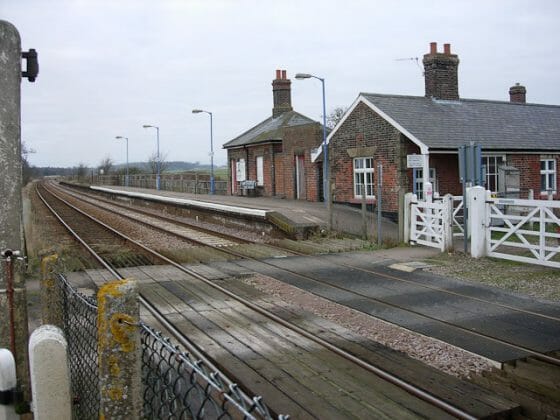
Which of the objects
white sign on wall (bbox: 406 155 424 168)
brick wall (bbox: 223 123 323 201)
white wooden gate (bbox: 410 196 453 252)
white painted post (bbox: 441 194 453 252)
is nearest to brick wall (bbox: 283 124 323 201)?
brick wall (bbox: 223 123 323 201)

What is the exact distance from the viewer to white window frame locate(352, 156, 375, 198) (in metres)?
21.1

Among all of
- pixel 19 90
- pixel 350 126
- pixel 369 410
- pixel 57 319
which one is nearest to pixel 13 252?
pixel 57 319

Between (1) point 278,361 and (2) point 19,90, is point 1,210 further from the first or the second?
(1) point 278,361

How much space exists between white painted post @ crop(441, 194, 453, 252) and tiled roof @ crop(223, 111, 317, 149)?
1693 centimetres

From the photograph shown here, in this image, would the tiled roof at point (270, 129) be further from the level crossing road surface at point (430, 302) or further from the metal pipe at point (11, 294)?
the metal pipe at point (11, 294)

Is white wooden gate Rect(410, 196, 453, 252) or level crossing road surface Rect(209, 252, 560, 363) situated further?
white wooden gate Rect(410, 196, 453, 252)

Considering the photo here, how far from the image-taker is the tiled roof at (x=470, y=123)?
1944cm

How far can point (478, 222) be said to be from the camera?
12.2 m

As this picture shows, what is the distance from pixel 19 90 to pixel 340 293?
583cm

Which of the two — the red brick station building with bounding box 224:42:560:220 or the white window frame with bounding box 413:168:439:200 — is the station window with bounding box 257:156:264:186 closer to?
the red brick station building with bounding box 224:42:560:220

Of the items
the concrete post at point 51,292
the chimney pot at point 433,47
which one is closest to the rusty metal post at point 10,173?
the concrete post at point 51,292

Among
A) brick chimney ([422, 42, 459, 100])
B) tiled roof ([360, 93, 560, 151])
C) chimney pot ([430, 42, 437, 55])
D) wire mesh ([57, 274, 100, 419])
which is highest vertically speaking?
chimney pot ([430, 42, 437, 55])

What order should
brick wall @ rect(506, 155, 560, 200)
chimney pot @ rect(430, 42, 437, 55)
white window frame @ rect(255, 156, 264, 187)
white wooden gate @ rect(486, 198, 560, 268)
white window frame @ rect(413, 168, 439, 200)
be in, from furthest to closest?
white window frame @ rect(255, 156, 264, 187) < chimney pot @ rect(430, 42, 437, 55) < brick wall @ rect(506, 155, 560, 200) < white window frame @ rect(413, 168, 439, 200) < white wooden gate @ rect(486, 198, 560, 268)

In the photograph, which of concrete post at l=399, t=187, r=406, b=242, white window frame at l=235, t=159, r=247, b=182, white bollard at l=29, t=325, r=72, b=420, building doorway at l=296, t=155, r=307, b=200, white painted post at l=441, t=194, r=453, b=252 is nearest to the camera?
white bollard at l=29, t=325, r=72, b=420
